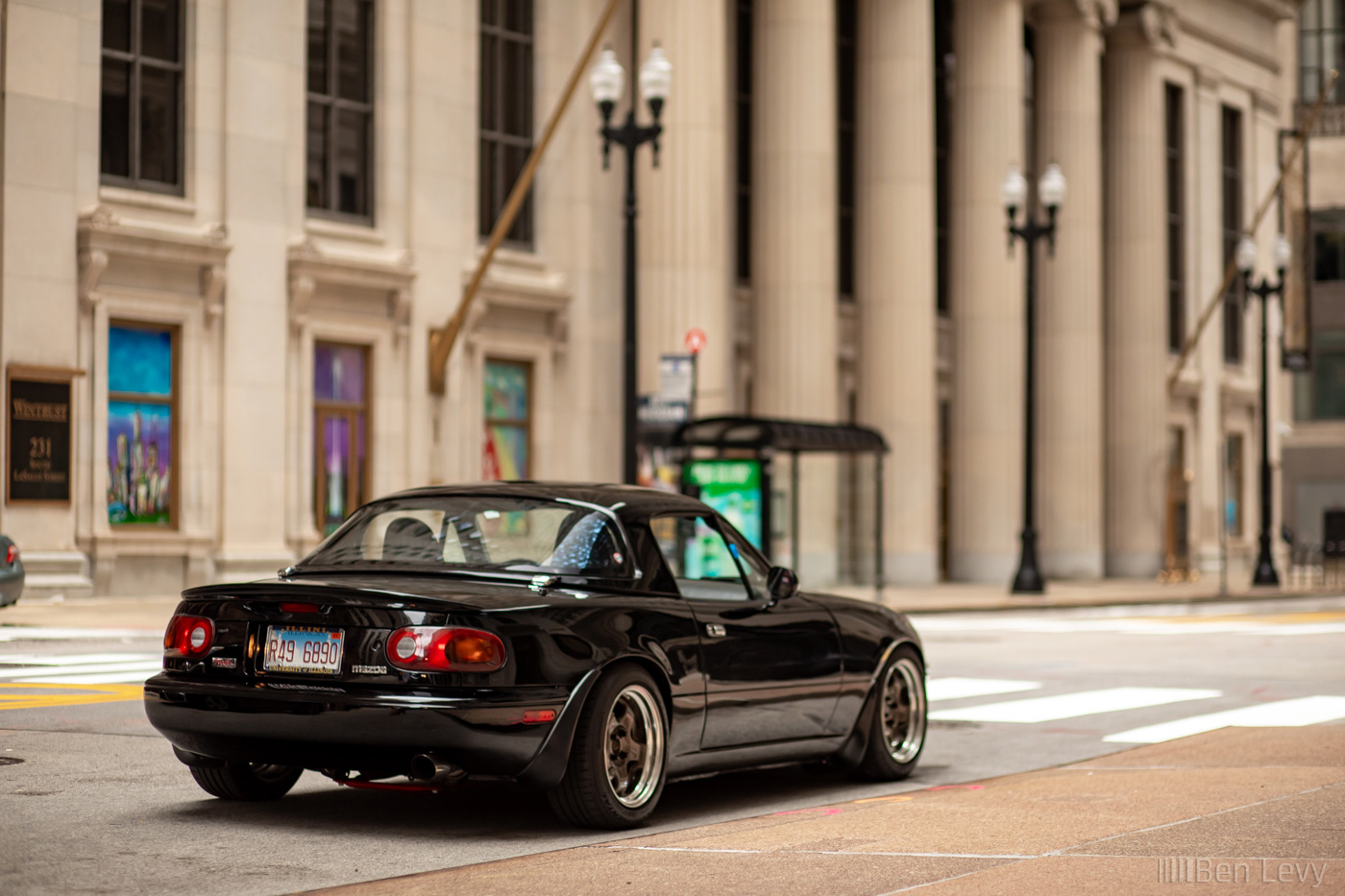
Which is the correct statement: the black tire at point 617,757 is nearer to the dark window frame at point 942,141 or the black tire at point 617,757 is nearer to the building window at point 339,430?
the building window at point 339,430

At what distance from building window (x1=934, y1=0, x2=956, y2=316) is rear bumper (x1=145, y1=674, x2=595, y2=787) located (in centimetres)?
3825

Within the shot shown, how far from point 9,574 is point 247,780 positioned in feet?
40.1

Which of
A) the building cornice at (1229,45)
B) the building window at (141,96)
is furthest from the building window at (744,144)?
the building cornice at (1229,45)

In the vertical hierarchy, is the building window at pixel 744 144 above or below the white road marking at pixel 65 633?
above

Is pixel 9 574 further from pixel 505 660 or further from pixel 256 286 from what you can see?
pixel 505 660

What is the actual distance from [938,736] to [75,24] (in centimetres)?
1822

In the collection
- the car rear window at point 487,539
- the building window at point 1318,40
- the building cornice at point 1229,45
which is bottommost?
the car rear window at point 487,539

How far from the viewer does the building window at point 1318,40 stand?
75688mm

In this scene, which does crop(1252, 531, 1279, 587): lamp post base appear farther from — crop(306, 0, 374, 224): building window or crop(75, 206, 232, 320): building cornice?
crop(75, 206, 232, 320): building cornice

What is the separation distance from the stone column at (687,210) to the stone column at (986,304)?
34.6ft

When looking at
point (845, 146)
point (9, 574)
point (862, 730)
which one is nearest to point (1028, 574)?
point (845, 146)

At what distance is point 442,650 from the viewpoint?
736 centimetres

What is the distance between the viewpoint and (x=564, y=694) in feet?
24.8

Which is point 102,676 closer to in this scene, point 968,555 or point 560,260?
point 560,260
